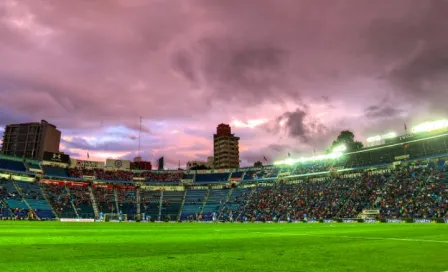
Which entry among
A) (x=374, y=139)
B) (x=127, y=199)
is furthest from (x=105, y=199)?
(x=374, y=139)

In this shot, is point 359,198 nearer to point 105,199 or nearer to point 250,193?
point 250,193

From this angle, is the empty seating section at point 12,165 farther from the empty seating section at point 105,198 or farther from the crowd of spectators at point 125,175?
the empty seating section at point 105,198

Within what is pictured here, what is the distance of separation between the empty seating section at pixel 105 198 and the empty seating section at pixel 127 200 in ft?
6.70

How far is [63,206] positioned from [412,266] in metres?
86.5

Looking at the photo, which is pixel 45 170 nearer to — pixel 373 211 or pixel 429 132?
pixel 373 211

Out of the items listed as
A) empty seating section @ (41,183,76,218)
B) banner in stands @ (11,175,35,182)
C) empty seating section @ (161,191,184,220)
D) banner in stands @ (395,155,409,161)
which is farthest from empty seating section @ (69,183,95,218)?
banner in stands @ (395,155,409,161)

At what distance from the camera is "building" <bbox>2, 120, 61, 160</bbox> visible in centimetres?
16150

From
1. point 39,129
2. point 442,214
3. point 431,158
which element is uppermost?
point 39,129

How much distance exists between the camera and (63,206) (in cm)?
7931

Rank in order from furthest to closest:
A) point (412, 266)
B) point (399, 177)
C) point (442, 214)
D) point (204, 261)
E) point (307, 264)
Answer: point (399, 177), point (442, 214), point (204, 261), point (307, 264), point (412, 266)

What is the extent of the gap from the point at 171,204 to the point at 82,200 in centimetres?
2577

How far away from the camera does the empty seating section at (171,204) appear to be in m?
90.7

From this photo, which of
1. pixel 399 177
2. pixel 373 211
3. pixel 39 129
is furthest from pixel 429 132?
pixel 39 129

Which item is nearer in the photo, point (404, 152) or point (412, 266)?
point (412, 266)
